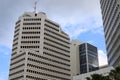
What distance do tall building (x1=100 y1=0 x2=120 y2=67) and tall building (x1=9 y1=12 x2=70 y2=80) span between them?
2145 inches

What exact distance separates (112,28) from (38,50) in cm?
6771

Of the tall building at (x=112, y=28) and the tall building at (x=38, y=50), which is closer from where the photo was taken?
the tall building at (x=112, y=28)

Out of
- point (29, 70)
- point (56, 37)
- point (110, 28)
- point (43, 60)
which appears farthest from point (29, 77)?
point (110, 28)

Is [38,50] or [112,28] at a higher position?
[38,50]

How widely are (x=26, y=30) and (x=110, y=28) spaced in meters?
75.4

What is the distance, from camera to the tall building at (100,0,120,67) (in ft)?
358

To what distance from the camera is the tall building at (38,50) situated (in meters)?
164

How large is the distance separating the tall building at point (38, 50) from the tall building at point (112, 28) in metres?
54.5

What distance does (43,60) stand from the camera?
562 ft

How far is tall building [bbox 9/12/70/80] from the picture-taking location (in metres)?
164

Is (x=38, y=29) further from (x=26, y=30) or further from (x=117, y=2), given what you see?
(x=117, y=2)

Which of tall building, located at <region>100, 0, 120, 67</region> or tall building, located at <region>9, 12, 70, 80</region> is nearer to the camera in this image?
tall building, located at <region>100, 0, 120, 67</region>

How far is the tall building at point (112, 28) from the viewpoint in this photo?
109 metres

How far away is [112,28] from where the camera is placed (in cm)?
11894
